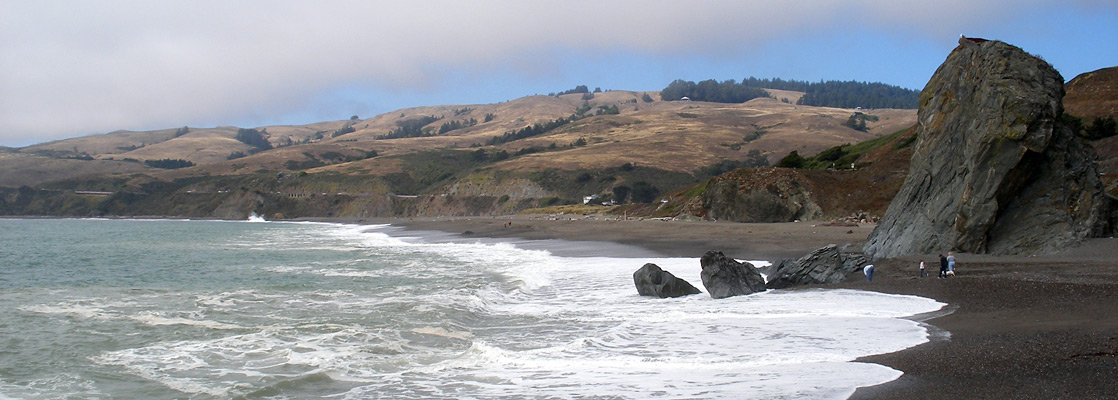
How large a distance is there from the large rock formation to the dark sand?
0.94 metres

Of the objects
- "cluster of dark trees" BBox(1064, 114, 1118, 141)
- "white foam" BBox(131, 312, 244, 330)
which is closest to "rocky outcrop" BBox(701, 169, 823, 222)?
"cluster of dark trees" BBox(1064, 114, 1118, 141)

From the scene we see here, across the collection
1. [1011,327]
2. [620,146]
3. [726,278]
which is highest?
[620,146]

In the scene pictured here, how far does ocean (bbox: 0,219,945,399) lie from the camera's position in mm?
9523

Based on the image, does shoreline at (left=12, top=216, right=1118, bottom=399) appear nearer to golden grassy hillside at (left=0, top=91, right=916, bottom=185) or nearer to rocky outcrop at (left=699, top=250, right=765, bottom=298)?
rocky outcrop at (left=699, top=250, right=765, bottom=298)

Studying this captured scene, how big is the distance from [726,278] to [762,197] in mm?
27210

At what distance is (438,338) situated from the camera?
13.2 metres

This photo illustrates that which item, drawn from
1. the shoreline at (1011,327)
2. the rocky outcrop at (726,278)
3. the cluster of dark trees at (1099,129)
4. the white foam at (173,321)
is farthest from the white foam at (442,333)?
the cluster of dark trees at (1099,129)

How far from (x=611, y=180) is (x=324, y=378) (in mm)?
90355

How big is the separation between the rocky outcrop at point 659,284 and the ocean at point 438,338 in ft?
1.09

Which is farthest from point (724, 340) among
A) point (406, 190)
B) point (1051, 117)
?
point (406, 190)

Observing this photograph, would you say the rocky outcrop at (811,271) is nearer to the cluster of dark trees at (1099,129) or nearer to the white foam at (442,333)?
the white foam at (442,333)

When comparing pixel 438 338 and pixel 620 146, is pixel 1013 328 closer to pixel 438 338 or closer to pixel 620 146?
pixel 438 338

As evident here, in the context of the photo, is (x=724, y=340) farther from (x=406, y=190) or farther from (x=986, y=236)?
(x=406, y=190)

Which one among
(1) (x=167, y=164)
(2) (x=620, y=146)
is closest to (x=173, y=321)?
(2) (x=620, y=146)
